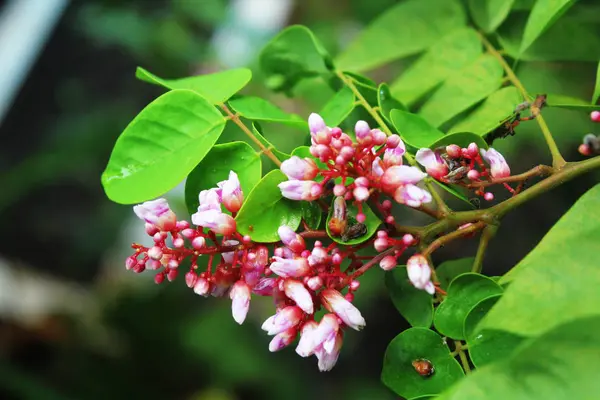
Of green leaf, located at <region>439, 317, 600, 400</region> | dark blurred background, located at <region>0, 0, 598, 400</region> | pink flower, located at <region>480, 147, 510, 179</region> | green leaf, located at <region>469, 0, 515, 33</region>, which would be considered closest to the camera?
green leaf, located at <region>439, 317, 600, 400</region>

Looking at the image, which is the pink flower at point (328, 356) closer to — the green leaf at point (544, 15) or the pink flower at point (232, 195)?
the pink flower at point (232, 195)

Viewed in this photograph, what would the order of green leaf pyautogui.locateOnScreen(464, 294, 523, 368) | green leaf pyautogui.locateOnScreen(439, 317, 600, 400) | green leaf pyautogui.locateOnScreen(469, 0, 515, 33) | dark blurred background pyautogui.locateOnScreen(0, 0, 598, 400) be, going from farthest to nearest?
dark blurred background pyautogui.locateOnScreen(0, 0, 598, 400) < green leaf pyautogui.locateOnScreen(469, 0, 515, 33) < green leaf pyautogui.locateOnScreen(464, 294, 523, 368) < green leaf pyautogui.locateOnScreen(439, 317, 600, 400)

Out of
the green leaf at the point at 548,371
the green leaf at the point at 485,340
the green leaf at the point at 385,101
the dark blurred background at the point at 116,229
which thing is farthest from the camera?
the dark blurred background at the point at 116,229

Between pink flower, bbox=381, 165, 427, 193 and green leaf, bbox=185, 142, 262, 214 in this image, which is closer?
pink flower, bbox=381, 165, 427, 193

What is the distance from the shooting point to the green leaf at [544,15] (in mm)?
772

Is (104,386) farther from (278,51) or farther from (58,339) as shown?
(278,51)

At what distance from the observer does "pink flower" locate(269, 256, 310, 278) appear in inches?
25.4

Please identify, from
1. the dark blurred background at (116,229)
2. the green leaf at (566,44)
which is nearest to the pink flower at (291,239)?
the green leaf at (566,44)

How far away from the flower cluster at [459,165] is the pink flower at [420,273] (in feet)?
0.41

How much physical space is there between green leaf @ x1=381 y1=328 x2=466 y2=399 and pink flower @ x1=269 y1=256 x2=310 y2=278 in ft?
0.49

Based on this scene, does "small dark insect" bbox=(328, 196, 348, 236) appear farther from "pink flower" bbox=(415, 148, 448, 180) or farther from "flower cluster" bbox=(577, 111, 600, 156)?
"flower cluster" bbox=(577, 111, 600, 156)

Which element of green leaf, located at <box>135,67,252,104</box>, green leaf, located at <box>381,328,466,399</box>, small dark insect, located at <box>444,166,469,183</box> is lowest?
green leaf, located at <box>381,328,466,399</box>

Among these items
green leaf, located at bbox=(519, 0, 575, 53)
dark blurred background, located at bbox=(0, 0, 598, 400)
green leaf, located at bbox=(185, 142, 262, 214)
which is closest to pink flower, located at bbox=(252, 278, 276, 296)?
green leaf, located at bbox=(185, 142, 262, 214)

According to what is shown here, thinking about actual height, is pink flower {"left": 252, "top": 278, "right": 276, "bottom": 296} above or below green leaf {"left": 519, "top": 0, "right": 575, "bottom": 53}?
below
